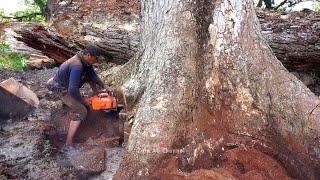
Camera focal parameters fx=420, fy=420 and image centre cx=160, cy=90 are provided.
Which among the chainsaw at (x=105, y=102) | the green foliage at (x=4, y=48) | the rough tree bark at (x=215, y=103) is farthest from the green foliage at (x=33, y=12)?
the rough tree bark at (x=215, y=103)

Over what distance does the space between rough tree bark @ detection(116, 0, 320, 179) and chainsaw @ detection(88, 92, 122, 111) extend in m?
0.78

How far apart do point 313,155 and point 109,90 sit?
253cm

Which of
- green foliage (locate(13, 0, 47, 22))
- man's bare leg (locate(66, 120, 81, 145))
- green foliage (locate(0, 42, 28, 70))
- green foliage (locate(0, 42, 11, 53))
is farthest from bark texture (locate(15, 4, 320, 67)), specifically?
green foliage (locate(13, 0, 47, 22))

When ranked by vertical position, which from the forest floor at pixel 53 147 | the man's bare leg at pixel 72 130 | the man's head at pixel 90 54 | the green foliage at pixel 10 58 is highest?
the man's head at pixel 90 54

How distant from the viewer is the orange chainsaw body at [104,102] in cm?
508

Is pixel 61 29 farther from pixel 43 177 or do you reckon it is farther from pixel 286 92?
pixel 286 92

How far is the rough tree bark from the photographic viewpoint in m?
3.86

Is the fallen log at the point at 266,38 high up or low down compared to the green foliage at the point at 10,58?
up

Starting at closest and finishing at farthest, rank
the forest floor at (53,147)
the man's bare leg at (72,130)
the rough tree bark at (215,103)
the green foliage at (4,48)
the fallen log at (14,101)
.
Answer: the rough tree bark at (215,103) → the forest floor at (53,147) → the man's bare leg at (72,130) → the fallen log at (14,101) → the green foliage at (4,48)

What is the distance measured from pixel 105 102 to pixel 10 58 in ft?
17.3

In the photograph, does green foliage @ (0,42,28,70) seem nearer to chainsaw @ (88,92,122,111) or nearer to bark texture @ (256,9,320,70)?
chainsaw @ (88,92,122,111)

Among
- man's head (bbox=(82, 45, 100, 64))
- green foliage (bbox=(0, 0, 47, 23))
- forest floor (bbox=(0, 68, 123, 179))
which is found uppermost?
man's head (bbox=(82, 45, 100, 64))

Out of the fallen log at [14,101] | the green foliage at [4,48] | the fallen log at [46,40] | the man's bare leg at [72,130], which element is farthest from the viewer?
the green foliage at [4,48]

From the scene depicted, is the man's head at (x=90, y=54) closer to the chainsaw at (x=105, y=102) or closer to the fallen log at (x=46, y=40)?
the chainsaw at (x=105, y=102)
